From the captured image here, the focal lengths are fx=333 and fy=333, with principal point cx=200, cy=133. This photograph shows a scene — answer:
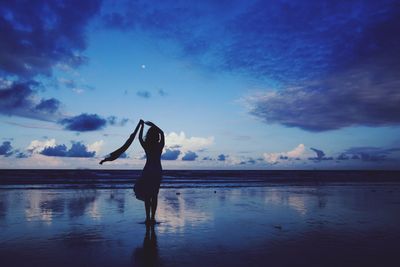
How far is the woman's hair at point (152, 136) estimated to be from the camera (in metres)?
8.80

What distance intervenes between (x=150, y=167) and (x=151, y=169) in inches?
2.4

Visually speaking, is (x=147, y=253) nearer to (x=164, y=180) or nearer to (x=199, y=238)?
(x=199, y=238)

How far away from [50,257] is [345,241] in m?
6.10

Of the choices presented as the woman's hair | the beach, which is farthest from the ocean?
the woman's hair

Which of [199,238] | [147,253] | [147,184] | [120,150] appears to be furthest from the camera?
[147,184]

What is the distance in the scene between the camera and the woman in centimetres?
866

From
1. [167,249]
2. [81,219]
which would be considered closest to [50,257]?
[167,249]

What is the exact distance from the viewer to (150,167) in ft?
28.8

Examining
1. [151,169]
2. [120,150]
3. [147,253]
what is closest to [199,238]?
[147,253]

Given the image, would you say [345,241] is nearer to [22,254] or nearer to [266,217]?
[266,217]

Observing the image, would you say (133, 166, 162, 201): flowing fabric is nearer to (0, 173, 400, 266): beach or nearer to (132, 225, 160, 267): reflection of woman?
(0, 173, 400, 266): beach

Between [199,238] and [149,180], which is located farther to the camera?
[149,180]

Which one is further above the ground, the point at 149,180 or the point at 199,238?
the point at 149,180

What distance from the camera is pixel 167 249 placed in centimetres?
643
